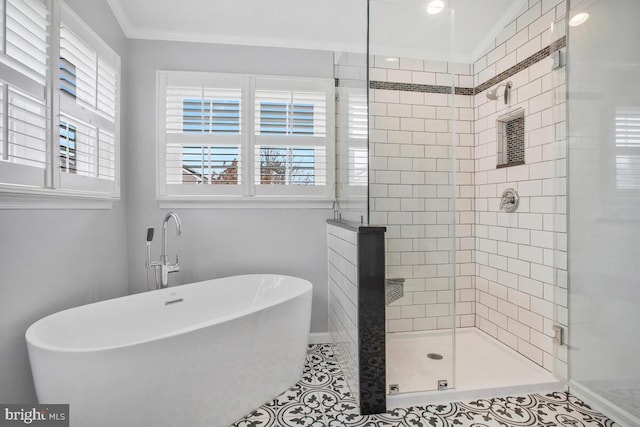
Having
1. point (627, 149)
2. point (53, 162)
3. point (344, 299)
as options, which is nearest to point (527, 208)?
point (627, 149)

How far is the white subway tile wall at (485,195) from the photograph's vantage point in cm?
186

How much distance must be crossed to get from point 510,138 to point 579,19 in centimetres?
89

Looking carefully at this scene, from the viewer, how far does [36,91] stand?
4.93ft

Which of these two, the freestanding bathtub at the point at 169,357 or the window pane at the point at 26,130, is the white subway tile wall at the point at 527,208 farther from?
the window pane at the point at 26,130

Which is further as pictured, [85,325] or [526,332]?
[526,332]

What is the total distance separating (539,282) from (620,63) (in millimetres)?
1418

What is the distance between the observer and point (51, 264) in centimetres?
165

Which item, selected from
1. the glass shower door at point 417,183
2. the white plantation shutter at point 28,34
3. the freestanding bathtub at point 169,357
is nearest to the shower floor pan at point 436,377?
the glass shower door at point 417,183

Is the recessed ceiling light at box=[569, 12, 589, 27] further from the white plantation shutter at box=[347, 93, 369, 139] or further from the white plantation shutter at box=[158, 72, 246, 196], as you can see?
the white plantation shutter at box=[158, 72, 246, 196]

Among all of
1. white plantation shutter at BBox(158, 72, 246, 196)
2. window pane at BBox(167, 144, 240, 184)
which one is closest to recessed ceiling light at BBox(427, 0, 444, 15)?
white plantation shutter at BBox(158, 72, 246, 196)

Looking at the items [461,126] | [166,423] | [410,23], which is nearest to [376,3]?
[410,23]

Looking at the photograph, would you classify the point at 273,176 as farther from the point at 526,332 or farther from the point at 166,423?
the point at 526,332

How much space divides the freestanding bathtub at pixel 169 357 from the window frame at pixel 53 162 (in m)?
0.61

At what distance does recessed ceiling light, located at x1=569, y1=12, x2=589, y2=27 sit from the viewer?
1813 mm
